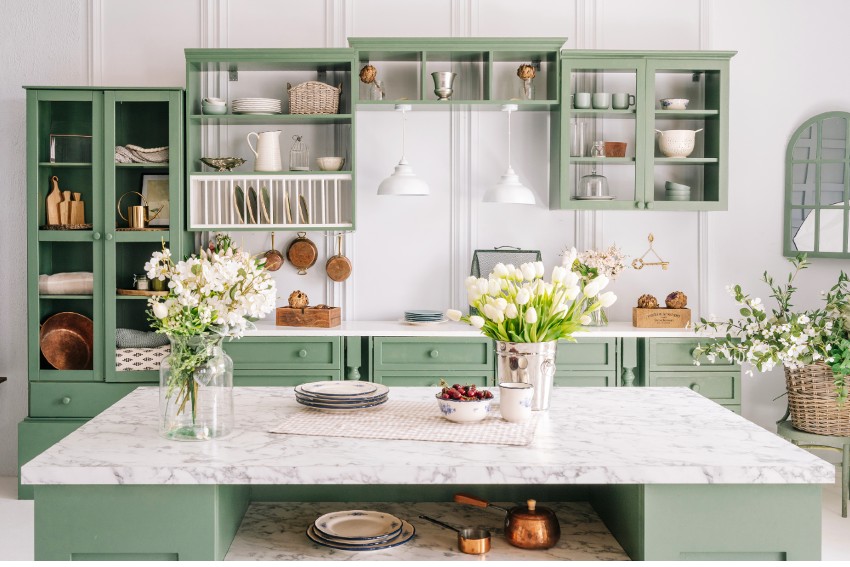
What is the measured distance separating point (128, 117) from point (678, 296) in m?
3.50

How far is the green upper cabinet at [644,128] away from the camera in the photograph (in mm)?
4719

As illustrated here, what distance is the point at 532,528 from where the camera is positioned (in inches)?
81.0

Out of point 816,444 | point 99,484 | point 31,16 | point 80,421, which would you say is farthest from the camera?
point 31,16

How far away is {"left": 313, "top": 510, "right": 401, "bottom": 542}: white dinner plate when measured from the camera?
2076 mm

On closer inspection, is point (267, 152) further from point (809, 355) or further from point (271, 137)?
point (809, 355)

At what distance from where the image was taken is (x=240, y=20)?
5.04 m

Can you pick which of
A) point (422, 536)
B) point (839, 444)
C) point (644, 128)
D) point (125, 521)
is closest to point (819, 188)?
point (644, 128)

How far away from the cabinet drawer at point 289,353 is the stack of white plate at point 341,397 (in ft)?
6.39

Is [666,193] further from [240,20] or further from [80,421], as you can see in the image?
[80,421]

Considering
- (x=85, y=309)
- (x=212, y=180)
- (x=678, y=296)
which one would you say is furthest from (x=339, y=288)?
(x=678, y=296)

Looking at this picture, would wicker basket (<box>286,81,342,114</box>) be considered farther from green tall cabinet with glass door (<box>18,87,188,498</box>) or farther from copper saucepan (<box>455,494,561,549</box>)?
copper saucepan (<box>455,494,561,549</box>)

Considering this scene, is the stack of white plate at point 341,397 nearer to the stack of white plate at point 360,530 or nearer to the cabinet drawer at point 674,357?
the stack of white plate at point 360,530

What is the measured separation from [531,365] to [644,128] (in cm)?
280

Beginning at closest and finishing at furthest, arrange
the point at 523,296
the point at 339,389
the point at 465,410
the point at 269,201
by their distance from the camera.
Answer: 1. the point at 465,410
2. the point at 523,296
3. the point at 339,389
4. the point at 269,201
